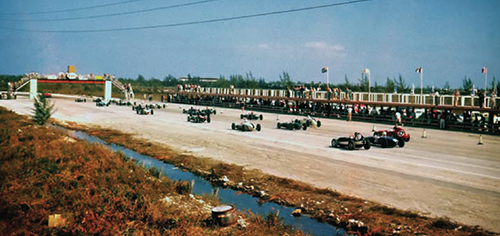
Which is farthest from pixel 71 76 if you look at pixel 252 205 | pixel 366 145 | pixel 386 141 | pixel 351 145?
pixel 252 205

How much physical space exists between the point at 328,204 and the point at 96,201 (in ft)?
31.6

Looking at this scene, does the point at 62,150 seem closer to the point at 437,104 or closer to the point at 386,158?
the point at 386,158

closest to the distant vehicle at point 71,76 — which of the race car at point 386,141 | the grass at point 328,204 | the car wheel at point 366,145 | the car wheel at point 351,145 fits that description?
the grass at point 328,204

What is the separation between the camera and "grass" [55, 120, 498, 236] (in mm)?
14125

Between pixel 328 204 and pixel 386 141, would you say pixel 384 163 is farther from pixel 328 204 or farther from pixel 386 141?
pixel 328 204

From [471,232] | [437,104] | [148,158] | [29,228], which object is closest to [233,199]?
[29,228]

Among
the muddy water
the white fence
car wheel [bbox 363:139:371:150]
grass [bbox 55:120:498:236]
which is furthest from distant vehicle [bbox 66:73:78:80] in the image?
car wheel [bbox 363:139:371:150]

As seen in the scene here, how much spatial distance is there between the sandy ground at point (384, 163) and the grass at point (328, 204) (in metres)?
0.86

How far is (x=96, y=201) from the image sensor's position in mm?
15883

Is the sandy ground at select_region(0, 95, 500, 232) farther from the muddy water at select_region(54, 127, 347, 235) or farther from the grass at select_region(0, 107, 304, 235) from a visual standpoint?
the grass at select_region(0, 107, 304, 235)

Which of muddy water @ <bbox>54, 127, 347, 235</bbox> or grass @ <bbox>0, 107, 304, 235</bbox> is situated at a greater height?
grass @ <bbox>0, 107, 304, 235</bbox>

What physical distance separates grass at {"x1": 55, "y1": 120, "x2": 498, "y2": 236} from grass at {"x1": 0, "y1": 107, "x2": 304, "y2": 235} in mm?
2450

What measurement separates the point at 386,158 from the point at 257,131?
16.7m

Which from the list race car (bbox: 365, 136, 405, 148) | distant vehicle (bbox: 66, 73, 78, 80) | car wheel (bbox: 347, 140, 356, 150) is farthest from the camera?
distant vehicle (bbox: 66, 73, 78, 80)
